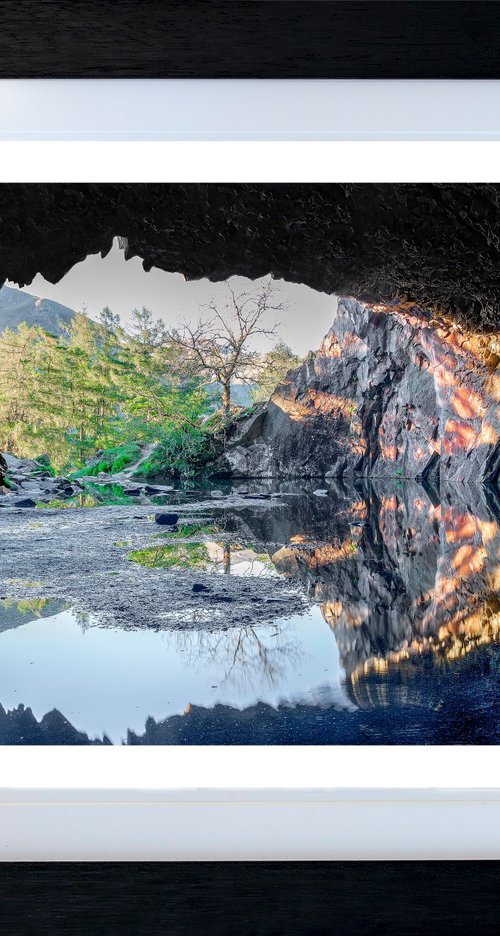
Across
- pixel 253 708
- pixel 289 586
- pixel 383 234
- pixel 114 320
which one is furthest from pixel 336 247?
pixel 253 708

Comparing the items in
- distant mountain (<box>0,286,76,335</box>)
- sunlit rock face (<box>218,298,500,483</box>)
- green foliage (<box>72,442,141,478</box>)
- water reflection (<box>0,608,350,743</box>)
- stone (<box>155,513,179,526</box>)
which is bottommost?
water reflection (<box>0,608,350,743</box>)

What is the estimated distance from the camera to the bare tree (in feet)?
12.5

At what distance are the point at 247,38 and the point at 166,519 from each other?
9.00 feet

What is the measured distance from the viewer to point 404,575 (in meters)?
3.98

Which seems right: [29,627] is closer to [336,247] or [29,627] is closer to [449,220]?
[336,247]

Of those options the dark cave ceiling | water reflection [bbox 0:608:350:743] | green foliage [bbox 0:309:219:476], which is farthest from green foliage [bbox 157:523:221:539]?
the dark cave ceiling

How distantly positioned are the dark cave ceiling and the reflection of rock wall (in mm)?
1167

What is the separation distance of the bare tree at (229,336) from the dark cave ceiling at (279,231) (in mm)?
151

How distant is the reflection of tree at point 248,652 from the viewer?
12.7 feet

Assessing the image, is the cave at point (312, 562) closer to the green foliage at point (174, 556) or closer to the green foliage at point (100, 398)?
the green foliage at point (174, 556)

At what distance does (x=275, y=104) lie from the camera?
1.68 metres

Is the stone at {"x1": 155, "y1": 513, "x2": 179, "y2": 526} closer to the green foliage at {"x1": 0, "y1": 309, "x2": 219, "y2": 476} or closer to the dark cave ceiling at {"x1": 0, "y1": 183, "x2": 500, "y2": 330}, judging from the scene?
the green foliage at {"x1": 0, "y1": 309, "x2": 219, "y2": 476}
